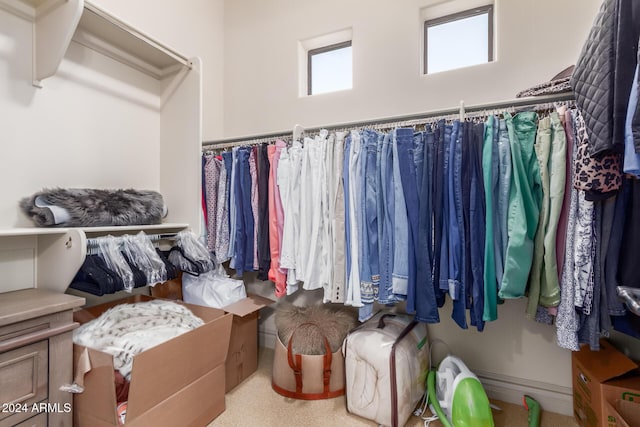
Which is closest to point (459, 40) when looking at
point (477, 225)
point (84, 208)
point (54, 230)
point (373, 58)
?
point (373, 58)

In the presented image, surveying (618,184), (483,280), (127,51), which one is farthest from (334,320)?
(127,51)

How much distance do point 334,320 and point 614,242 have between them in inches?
52.3

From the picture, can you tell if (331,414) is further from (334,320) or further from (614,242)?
(614,242)

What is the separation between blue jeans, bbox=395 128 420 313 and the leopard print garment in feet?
1.96

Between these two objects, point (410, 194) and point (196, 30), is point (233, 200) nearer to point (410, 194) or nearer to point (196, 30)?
point (410, 194)

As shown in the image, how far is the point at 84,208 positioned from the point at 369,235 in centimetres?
134

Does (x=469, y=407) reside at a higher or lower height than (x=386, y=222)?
lower

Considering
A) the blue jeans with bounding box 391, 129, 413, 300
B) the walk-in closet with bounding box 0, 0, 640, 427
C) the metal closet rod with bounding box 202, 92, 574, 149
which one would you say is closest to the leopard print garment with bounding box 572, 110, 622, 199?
the walk-in closet with bounding box 0, 0, 640, 427

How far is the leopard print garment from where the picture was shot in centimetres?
101

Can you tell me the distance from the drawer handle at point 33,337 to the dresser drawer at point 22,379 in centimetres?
2

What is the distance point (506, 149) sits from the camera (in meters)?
1.28

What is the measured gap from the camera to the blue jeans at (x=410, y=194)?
1383 mm

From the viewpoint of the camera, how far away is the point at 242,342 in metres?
1.86

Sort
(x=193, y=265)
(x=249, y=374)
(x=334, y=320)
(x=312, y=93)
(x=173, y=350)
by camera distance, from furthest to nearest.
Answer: (x=312, y=93)
(x=249, y=374)
(x=334, y=320)
(x=193, y=265)
(x=173, y=350)
